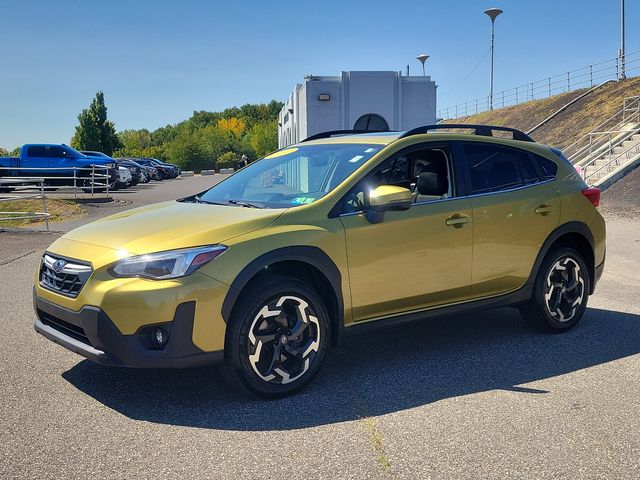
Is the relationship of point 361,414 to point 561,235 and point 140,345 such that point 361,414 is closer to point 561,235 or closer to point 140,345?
point 140,345

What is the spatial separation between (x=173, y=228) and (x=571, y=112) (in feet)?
116

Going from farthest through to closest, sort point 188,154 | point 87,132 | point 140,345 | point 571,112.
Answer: point 188,154
point 87,132
point 571,112
point 140,345

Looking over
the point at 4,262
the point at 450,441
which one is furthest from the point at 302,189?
the point at 4,262

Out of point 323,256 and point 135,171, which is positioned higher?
point 135,171

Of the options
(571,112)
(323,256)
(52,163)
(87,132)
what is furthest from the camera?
(87,132)

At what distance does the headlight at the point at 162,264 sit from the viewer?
384 centimetres

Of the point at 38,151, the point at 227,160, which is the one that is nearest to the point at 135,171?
the point at 38,151

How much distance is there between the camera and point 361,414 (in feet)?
13.0

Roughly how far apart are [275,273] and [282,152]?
1819mm

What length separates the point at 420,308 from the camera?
4.83m

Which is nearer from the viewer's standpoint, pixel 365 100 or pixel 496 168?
pixel 496 168

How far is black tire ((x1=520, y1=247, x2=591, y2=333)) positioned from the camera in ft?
18.4

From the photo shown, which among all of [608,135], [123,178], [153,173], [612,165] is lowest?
[123,178]

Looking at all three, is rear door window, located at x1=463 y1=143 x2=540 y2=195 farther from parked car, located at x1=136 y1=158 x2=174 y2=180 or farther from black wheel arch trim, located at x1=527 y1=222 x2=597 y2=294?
parked car, located at x1=136 y1=158 x2=174 y2=180
